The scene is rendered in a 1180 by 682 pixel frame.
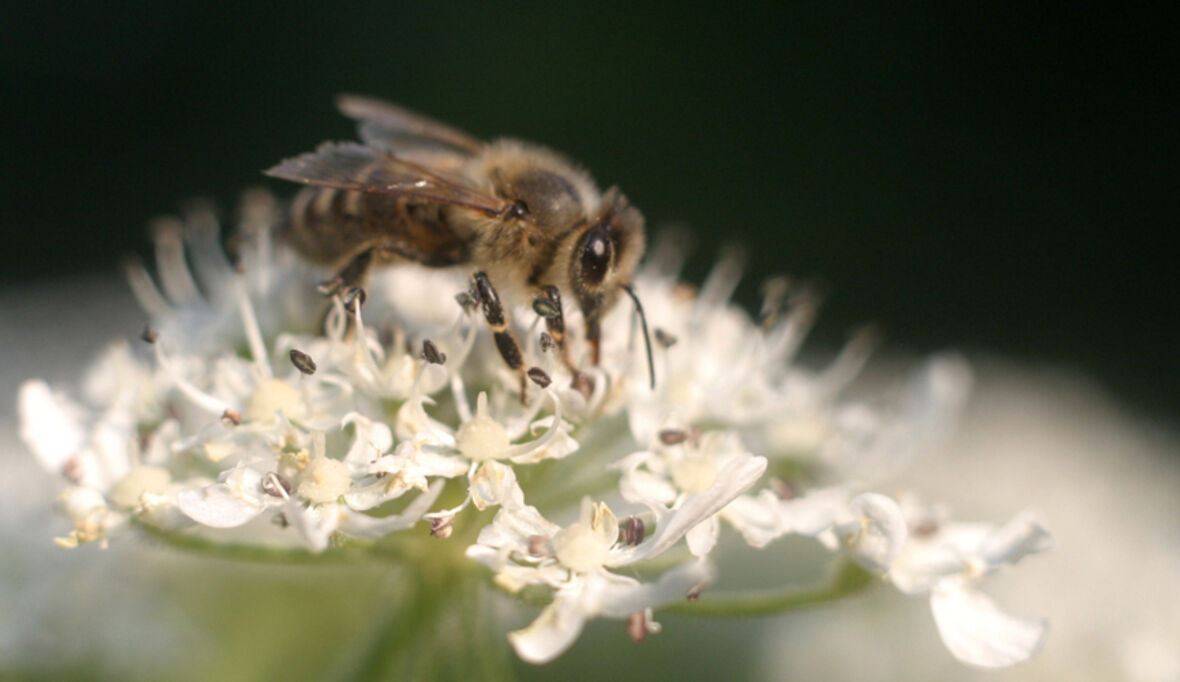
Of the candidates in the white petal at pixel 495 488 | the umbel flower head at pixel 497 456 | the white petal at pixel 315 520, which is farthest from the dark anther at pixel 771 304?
the white petal at pixel 315 520

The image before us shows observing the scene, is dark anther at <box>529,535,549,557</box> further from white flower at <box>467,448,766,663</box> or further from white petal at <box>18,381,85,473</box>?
white petal at <box>18,381,85,473</box>

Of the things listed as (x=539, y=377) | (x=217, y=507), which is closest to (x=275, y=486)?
(x=217, y=507)

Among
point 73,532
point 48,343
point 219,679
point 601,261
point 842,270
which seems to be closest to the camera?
point 73,532

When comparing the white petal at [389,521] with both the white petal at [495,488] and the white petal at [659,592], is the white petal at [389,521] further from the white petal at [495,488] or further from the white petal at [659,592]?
the white petal at [659,592]

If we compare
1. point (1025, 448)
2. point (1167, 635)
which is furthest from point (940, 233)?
point (1167, 635)

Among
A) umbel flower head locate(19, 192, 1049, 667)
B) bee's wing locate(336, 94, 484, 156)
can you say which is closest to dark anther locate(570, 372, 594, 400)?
umbel flower head locate(19, 192, 1049, 667)

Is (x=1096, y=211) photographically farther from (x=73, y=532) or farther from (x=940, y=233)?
(x=73, y=532)
